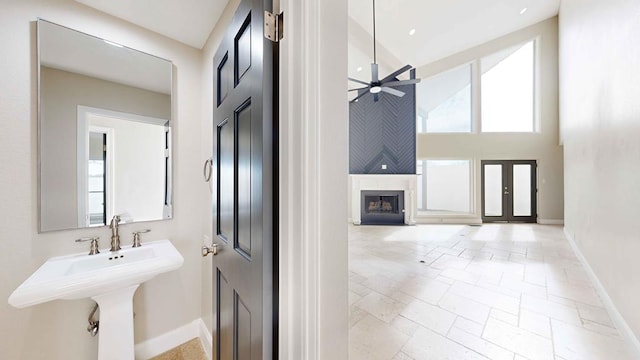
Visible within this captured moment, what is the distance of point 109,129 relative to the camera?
1591 mm

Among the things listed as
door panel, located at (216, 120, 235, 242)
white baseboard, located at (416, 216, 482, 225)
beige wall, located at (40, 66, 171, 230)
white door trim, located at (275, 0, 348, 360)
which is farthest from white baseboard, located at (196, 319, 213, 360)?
white baseboard, located at (416, 216, 482, 225)

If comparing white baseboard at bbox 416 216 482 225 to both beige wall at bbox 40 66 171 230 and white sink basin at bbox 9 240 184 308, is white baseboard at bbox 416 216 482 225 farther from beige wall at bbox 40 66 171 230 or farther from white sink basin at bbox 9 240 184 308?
beige wall at bbox 40 66 171 230

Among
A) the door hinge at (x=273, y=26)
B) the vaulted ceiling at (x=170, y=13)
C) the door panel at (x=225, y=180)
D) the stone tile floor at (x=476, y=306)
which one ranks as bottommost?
the stone tile floor at (x=476, y=306)

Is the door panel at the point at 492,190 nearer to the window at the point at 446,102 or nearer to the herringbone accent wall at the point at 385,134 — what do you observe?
the window at the point at 446,102

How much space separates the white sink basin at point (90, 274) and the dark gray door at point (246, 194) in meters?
0.36

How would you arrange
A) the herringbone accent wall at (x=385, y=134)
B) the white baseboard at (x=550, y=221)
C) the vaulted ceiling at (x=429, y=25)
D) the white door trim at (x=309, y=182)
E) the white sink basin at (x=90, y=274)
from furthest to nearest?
the herringbone accent wall at (x=385, y=134) < the white baseboard at (x=550, y=221) < the vaulted ceiling at (x=429, y=25) < the white sink basin at (x=90, y=274) < the white door trim at (x=309, y=182)

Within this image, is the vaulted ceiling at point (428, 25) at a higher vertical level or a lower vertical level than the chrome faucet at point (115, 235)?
higher

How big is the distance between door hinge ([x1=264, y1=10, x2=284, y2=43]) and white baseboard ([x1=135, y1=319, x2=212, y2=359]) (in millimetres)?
1988

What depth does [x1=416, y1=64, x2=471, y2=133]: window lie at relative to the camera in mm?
7031

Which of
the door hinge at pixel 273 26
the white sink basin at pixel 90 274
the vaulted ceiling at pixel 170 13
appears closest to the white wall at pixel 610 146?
the door hinge at pixel 273 26

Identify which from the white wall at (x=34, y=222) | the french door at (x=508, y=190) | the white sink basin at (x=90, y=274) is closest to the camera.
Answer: the white sink basin at (x=90, y=274)

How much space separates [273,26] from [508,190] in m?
8.41

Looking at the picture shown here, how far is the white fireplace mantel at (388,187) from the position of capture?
6.56 meters

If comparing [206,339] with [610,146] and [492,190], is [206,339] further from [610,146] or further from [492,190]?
[492,190]
